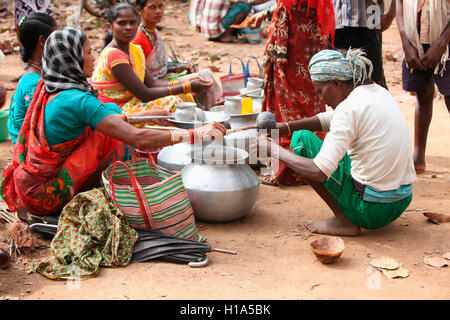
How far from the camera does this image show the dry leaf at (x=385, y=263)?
2.83 m

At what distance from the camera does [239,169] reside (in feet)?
11.4

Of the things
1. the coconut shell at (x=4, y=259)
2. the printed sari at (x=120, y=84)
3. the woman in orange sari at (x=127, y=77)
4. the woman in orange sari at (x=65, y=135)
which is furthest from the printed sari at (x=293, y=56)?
the coconut shell at (x=4, y=259)

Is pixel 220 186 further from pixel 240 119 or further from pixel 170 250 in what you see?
pixel 240 119

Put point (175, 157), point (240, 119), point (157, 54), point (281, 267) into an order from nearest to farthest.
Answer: point (281, 267) → point (175, 157) → point (240, 119) → point (157, 54)

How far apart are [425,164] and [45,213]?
3.27 meters

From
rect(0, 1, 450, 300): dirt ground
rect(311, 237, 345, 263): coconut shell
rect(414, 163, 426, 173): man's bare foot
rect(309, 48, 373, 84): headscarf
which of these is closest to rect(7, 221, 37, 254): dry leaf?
rect(0, 1, 450, 300): dirt ground

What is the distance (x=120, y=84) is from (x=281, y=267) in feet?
7.10

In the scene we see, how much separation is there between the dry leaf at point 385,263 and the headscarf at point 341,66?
1.03 m

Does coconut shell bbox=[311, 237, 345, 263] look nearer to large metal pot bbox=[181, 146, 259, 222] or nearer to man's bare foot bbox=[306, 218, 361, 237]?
man's bare foot bbox=[306, 218, 361, 237]

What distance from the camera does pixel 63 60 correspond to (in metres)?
3.14

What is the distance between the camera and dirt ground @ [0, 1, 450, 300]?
2584mm

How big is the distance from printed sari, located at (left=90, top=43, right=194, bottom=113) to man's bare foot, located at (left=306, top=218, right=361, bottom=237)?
1.69m

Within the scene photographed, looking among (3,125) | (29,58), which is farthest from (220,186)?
(3,125)

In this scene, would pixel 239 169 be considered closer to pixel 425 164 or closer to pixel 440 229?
pixel 440 229
